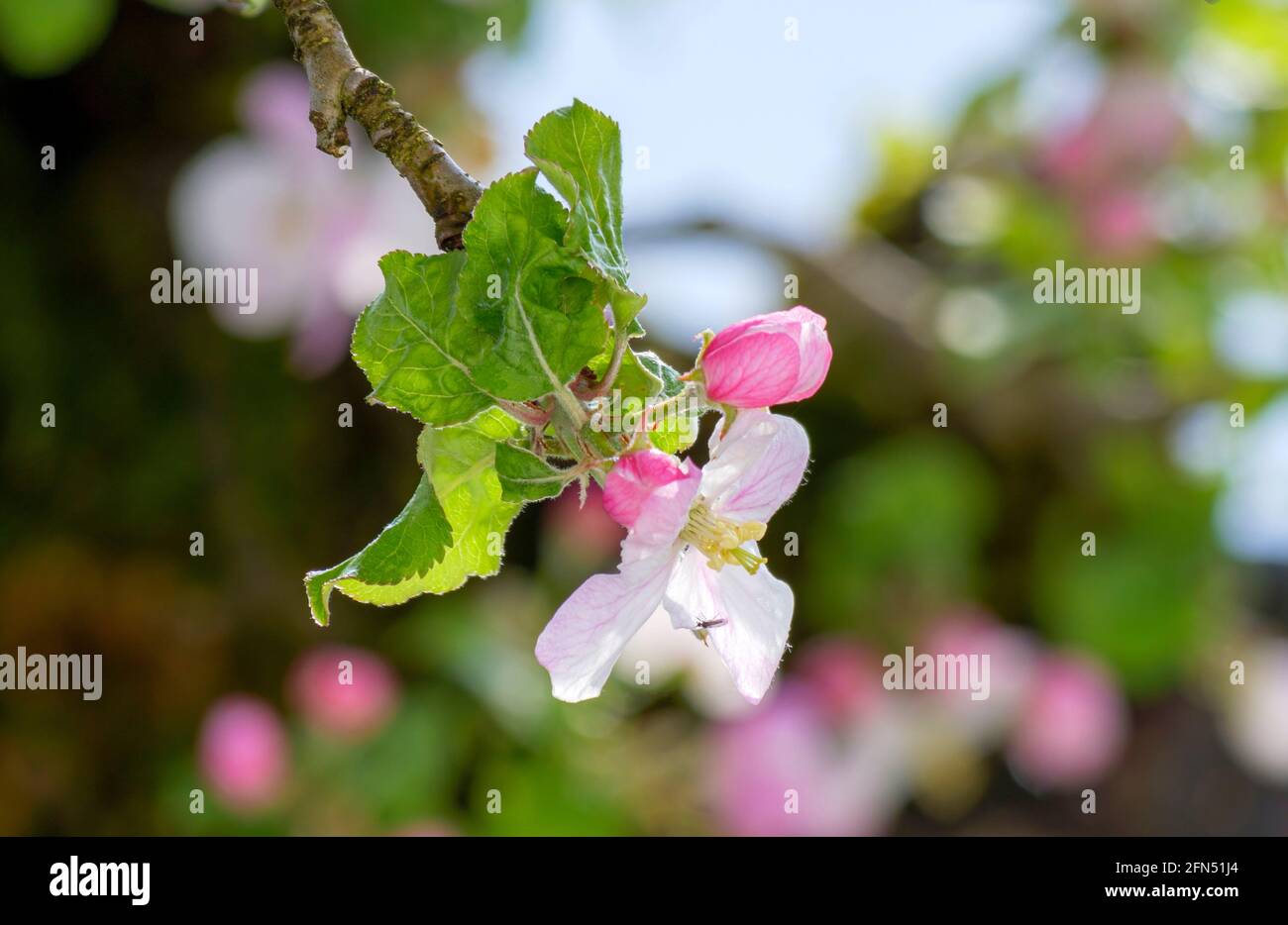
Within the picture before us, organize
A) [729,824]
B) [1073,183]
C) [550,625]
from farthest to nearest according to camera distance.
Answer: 1. [1073,183]
2. [729,824]
3. [550,625]

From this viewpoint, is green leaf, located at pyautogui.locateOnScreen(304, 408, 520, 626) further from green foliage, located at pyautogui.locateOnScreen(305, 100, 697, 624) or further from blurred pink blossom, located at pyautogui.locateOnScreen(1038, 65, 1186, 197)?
blurred pink blossom, located at pyautogui.locateOnScreen(1038, 65, 1186, 197)

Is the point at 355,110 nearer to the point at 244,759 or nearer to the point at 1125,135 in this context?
the point at 244,759

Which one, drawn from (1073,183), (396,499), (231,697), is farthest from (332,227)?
(1073,183)

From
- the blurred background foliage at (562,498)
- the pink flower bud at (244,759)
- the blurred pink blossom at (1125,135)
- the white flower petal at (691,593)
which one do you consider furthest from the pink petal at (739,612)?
the blurred pink blossom at (1125,135)

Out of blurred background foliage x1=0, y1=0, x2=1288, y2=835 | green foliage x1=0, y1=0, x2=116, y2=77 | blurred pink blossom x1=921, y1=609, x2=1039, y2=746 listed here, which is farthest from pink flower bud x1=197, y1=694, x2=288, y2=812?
blurred pink blossom x1=921, y1=609, x2=1039, y2=746

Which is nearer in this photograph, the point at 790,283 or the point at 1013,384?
the point at 790,283

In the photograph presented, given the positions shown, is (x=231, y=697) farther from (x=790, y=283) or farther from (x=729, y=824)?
(x=790, y=283)
